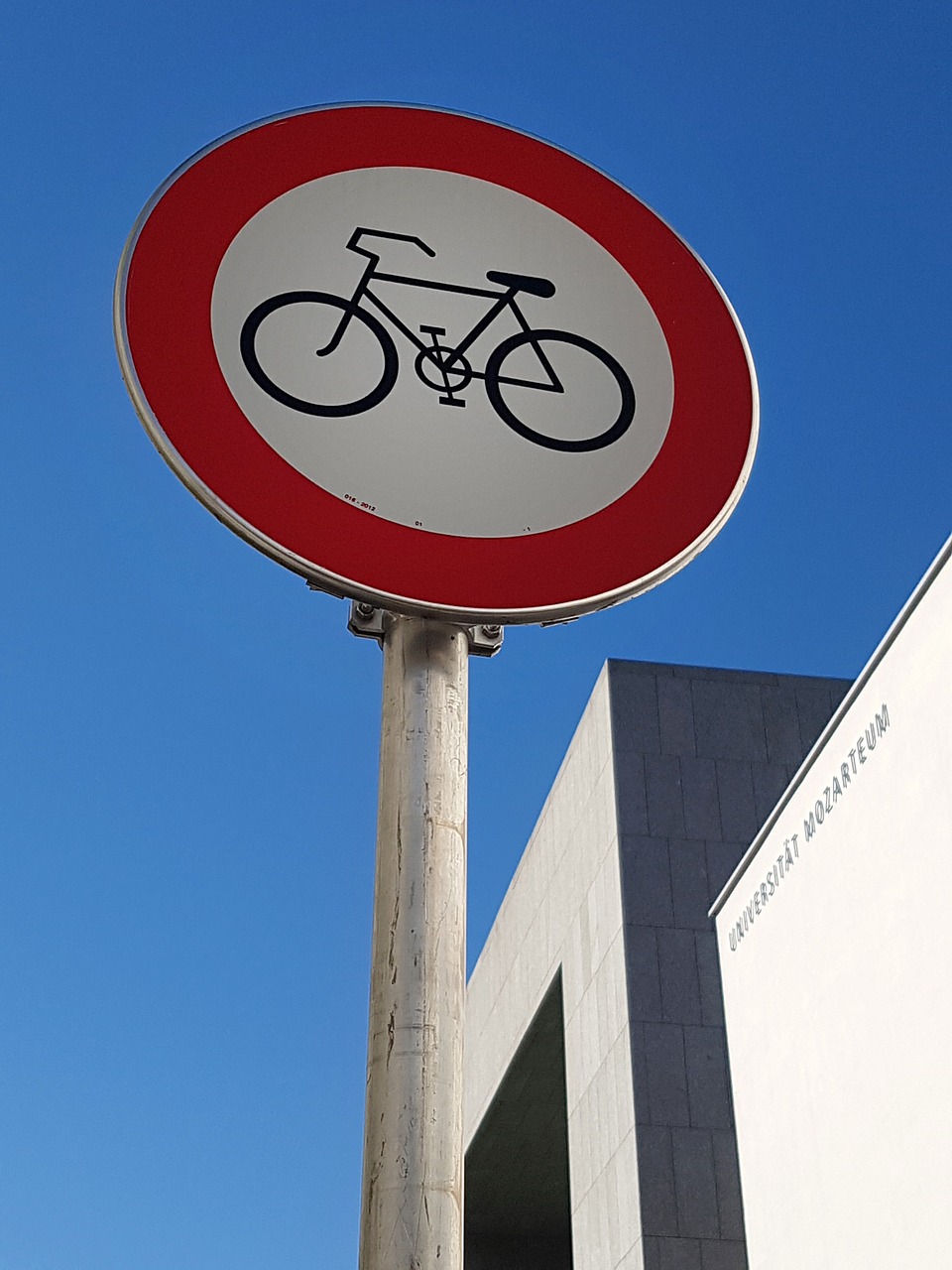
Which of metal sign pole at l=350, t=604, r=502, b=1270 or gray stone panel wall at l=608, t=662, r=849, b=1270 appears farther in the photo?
gray stone panel wall at l=608, t=662, r=849, b=1270

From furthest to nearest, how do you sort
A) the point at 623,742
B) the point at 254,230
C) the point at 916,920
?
1. the point at 623,742
2. the point at 916,920
3. the point at 254,230

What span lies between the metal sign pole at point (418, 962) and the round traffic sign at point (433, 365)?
0.31 feet

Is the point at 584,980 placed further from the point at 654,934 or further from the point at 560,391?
the point at 560,391

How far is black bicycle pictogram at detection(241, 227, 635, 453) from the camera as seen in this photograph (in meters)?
1.92

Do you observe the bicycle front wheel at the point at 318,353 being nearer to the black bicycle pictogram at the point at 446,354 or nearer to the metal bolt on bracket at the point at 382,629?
the black bicycle pictogram at the point at 446,354

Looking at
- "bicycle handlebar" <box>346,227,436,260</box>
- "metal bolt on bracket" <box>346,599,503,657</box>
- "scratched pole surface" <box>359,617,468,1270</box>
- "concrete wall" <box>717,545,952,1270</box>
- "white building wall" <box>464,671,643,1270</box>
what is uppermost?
"white building wall" <box>464,671,643,1270</box>

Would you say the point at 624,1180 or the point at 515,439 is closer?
the point at 515,439

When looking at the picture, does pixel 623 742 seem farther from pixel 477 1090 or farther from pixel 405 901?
pixel 405 901

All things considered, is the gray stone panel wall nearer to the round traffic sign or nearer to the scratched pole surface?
the round traffic sign

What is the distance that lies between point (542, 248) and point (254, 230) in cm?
39

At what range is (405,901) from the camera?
1.62 m

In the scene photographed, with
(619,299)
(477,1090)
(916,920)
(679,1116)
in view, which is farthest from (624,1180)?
(619,299)

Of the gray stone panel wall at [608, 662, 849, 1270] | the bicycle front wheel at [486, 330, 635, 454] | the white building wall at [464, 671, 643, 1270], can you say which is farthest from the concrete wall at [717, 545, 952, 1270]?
the bicycle front wheel at [486, 330, 635, 454]

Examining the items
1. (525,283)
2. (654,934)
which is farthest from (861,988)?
(654,934)
